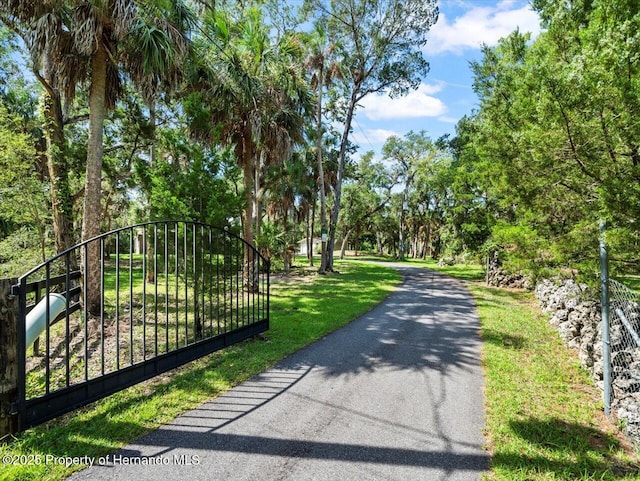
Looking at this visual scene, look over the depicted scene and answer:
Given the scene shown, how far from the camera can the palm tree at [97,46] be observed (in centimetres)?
597

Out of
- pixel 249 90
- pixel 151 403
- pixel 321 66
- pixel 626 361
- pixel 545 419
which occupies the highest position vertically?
pixel 321 66

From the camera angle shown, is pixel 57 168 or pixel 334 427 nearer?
pixel 334 427

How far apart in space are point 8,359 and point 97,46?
6.06 m

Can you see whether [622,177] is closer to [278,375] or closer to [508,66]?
[278,375]

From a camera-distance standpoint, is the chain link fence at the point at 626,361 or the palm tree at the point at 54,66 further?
the palm tree at the point at 54,66

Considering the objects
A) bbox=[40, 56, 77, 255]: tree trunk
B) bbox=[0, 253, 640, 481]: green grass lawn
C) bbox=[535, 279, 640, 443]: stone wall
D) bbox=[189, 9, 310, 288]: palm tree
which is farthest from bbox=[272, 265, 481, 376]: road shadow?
bbox=[40, 56, 77, 255]: tree trunk

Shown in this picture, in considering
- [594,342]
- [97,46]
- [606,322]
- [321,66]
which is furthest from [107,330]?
[321,66]

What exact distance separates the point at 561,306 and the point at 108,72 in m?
11.3

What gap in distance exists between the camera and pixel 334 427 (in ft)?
11.0

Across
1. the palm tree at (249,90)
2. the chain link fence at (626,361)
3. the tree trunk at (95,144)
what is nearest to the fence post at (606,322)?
the chain link fence at (626,361)

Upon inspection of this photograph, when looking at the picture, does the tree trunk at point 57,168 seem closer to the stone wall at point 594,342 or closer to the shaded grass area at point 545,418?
the shaded grass area at point 545,418

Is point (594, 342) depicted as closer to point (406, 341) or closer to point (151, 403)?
point (406, 341)

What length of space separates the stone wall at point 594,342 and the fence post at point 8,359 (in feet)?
18.3

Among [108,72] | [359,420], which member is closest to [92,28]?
[108,72]
